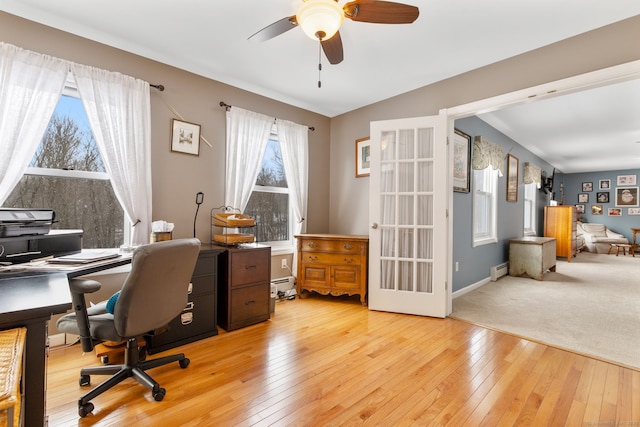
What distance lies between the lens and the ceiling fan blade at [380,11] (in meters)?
1.56

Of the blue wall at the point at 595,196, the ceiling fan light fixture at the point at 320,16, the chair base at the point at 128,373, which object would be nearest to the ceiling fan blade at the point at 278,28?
the ceiling fan light fixture at the point at 320,16

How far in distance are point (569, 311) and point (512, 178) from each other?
275 centimetres

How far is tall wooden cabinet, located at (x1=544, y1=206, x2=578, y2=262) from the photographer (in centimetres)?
673

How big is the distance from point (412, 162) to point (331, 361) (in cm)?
209

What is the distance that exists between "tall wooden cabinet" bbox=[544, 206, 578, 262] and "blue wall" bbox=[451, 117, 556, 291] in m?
1.77

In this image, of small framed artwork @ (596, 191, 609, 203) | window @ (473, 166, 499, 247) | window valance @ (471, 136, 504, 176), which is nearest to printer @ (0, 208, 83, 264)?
window valance @ (471, 136, 504, 176)

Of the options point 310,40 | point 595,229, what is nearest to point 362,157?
point 310,40

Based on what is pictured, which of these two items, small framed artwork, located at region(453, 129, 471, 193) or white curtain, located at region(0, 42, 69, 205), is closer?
white curtain, located at region(0, 42, 69, 205)

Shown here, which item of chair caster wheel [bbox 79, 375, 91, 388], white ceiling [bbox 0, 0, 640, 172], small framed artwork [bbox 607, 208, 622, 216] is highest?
white ceiling [bbox 0, 0, 640, 172]

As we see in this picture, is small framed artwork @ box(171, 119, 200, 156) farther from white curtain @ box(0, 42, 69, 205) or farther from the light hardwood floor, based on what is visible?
the light hardwood floor

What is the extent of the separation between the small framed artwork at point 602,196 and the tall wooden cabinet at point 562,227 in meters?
3.02

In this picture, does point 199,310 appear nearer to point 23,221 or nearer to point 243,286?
point 243,286

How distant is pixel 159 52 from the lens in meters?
2.66

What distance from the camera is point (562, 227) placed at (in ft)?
22.4
